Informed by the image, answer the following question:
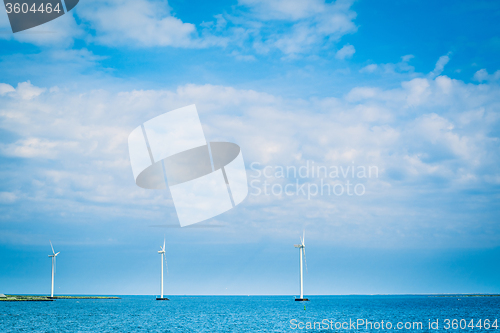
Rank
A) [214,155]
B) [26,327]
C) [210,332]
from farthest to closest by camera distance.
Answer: [26,327]
[210,332]
[214,155]

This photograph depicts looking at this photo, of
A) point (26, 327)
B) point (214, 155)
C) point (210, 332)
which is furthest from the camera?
point (26, 327)

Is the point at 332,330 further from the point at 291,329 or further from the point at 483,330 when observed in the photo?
the point at 483,330

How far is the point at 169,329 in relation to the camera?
294 feet

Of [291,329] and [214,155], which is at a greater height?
[214,155]

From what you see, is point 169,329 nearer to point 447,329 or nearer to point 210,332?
point 210,332

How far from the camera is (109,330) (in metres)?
87.5

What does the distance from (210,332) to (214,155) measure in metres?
35.4

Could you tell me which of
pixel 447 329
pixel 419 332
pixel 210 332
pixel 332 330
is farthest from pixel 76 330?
pixel 447 329

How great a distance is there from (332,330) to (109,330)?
42.0 m

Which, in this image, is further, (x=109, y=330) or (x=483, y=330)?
(x=483, y=330)

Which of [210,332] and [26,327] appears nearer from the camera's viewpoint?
[210,332]

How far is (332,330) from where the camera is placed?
88250 millimetres

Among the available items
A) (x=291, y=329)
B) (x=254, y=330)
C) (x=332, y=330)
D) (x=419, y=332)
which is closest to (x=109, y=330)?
(x=254, y=330)

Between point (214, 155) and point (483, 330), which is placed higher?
point (214, 155)
